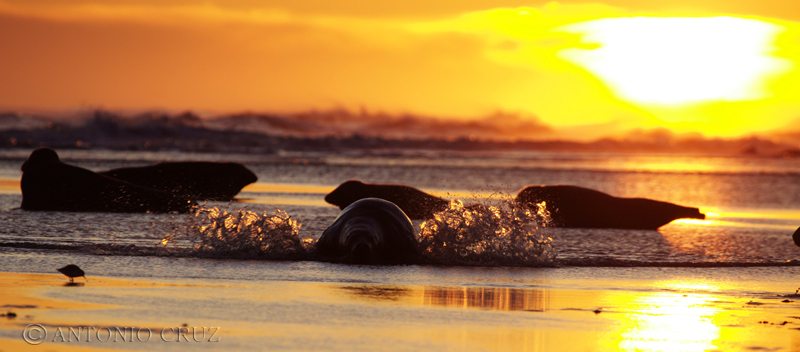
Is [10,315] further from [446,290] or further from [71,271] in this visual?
[446,290]

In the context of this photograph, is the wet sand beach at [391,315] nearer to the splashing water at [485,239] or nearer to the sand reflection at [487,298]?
the sand reflection at [487,298]

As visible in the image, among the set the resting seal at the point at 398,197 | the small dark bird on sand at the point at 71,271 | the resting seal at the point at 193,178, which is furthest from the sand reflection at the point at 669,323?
the resting seal at the point at 193,178

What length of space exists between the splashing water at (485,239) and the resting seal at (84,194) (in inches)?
302

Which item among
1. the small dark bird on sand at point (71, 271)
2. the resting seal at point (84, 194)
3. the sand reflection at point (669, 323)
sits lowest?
the sand reflection at point (669, 323)

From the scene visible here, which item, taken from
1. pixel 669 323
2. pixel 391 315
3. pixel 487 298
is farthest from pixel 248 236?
pixel 669 323

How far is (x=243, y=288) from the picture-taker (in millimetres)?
9055

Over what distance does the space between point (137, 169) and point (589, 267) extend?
1529cm

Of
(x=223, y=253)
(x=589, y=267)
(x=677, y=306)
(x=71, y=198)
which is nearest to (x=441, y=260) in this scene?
(x=589, y=267)

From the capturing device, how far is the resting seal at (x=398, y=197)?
1961cm

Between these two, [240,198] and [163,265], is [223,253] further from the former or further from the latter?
[240,198]

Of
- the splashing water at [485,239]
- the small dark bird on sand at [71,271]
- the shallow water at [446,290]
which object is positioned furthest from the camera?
the splashing water at [485,239]

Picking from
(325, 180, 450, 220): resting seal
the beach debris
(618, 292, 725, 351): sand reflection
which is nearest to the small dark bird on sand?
the beach debris

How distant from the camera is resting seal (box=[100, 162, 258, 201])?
902 inches

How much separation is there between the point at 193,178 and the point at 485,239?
13835mm
